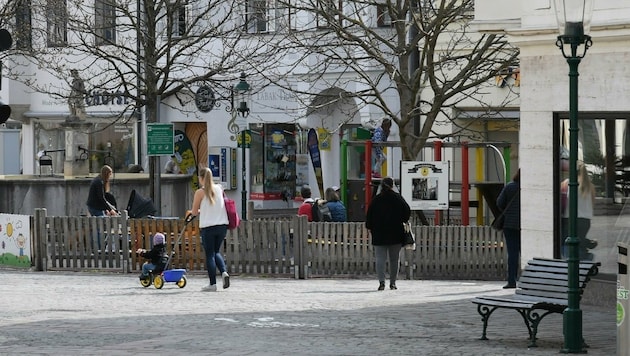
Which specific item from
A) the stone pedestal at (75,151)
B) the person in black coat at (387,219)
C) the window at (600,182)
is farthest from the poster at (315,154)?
the window at (600,182)

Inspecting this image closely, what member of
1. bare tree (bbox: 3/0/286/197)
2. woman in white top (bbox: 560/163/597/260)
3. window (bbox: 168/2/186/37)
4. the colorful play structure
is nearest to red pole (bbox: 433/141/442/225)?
the colorful play structure

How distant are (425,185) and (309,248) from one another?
3.96 m

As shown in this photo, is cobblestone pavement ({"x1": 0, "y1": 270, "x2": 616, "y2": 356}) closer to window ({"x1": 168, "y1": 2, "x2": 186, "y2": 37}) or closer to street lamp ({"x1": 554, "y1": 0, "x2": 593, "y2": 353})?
street lamp ({"x1": 554, "y1": 0, "x2": 593, "y2": 353})

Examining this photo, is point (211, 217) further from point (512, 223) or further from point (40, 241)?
point (40, 241)

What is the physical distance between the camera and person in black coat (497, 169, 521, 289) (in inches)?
874

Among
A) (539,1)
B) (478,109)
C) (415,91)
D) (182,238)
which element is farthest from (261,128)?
(539,1)

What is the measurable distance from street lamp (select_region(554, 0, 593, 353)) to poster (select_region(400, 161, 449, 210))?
14664mm

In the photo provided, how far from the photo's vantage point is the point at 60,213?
34.6m

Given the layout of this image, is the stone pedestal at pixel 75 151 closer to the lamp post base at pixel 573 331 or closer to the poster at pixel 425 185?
the poster at pixel 425 185

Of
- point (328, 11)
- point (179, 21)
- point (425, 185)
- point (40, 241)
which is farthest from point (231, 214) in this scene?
point (179, 21)

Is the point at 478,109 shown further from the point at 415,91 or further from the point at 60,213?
the point at 60,213

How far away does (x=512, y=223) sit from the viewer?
72.8 ft

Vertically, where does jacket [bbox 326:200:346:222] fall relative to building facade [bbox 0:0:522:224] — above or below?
below

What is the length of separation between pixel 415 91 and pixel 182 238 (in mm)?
5739
